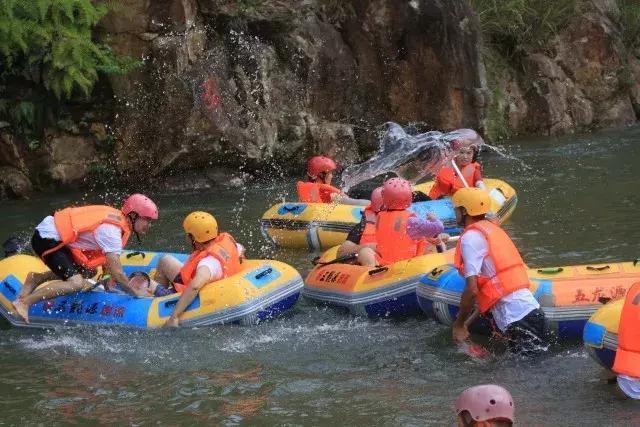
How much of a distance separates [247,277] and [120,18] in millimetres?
8927

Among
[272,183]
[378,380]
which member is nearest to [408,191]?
[378,380]

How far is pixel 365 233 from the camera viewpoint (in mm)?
9555

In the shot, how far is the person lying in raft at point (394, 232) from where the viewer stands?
9000 millimetres

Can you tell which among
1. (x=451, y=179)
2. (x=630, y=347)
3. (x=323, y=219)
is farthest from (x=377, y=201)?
(x=630, y=347)

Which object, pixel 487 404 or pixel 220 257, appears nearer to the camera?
pixel 487 404

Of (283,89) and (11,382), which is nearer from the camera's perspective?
(11,382)

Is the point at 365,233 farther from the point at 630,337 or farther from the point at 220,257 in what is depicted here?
the point at 630,337

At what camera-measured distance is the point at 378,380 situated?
7.05 metres

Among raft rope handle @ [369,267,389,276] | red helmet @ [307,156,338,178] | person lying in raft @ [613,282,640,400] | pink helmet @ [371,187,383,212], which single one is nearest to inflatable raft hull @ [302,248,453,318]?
raft rope handle @ [369,267,389,276]

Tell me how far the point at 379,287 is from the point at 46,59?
883cm

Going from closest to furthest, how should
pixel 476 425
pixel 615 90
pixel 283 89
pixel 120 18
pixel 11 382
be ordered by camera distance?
pixel 476 425 → pixel 11 382 → pixel 120 18 → pixel 283 89 → pixel 615 90

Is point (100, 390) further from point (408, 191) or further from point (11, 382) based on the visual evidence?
point (408, 191)

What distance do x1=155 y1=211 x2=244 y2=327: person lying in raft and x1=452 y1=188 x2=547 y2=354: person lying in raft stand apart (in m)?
2.37

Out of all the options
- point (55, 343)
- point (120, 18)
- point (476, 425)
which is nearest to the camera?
point (476, 425)
